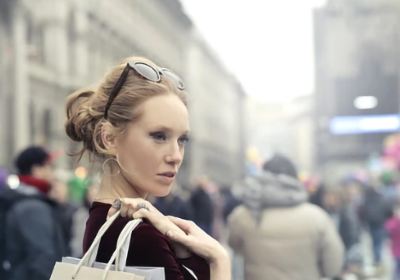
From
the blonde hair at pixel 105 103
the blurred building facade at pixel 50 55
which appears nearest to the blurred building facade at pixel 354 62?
the blurred building facade at pixel 50 55

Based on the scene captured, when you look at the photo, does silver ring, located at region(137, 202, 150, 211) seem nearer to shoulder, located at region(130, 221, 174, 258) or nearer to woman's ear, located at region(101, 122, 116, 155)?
shoulder, located at region(130, 221, 174, 258)

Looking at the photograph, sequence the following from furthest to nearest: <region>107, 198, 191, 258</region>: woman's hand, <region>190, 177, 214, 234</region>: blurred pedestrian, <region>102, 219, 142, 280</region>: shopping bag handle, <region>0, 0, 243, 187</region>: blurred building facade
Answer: <region>0, 0, 243, 187</region>: blurred building facade, <region>190, 177, 214, 234</region>: blurred pedestrian, <region>107, 198, 191, 258</region>: woman's hand, <region>102, 219, 142, 280</region>: shopping bag handle

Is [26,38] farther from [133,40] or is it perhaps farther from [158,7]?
[158,7]

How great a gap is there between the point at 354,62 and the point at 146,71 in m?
34.3

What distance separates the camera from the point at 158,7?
28.0 m

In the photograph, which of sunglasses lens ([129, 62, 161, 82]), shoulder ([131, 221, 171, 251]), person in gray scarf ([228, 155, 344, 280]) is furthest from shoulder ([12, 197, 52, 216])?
shoulder ([131, 221, 171, 251])

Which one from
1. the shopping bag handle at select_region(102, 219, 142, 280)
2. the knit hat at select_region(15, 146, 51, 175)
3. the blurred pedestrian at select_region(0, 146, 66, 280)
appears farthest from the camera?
the knit hat at select_region(15, 146, 51, 175)

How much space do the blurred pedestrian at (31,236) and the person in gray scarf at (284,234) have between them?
1.07 m

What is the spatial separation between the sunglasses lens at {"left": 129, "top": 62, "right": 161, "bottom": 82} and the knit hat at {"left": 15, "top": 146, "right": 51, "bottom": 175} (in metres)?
2.88

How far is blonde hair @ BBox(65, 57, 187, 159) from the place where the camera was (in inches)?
62.8

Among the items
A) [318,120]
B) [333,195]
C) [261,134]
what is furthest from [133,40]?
[261,134]

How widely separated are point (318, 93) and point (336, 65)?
1654 mm

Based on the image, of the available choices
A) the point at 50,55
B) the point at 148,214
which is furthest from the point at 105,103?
the point at 50,55

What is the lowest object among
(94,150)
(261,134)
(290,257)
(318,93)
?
(290,257)
